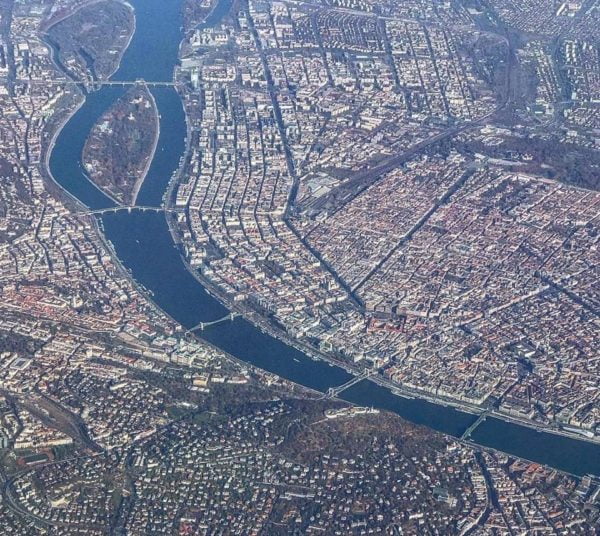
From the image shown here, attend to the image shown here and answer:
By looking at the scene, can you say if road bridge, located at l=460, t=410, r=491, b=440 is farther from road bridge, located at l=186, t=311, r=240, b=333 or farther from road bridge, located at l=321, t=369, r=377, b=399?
road bridge, located at l=186, t=311, r=240, b=333

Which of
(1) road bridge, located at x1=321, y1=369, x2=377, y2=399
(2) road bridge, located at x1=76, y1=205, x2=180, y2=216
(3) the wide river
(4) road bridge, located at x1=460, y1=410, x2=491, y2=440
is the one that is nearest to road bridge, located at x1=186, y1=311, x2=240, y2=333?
(3) the wide river

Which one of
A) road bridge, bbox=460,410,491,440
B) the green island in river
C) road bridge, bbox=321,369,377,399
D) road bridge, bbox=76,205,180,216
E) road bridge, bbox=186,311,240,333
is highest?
the green island in river

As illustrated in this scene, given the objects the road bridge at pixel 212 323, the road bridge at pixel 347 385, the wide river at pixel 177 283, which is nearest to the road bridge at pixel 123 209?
the wide river at pixel 177 283

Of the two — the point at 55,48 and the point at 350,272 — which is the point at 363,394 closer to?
the point at 350,272

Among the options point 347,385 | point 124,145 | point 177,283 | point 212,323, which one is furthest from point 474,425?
point 124,145

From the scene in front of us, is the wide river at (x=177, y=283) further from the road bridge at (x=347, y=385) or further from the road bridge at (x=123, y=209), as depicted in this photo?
the road bridge at (x=123, y=209)

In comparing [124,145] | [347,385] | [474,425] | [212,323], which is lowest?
[474,425]

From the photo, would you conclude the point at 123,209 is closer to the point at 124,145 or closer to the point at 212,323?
the point at 124,145
